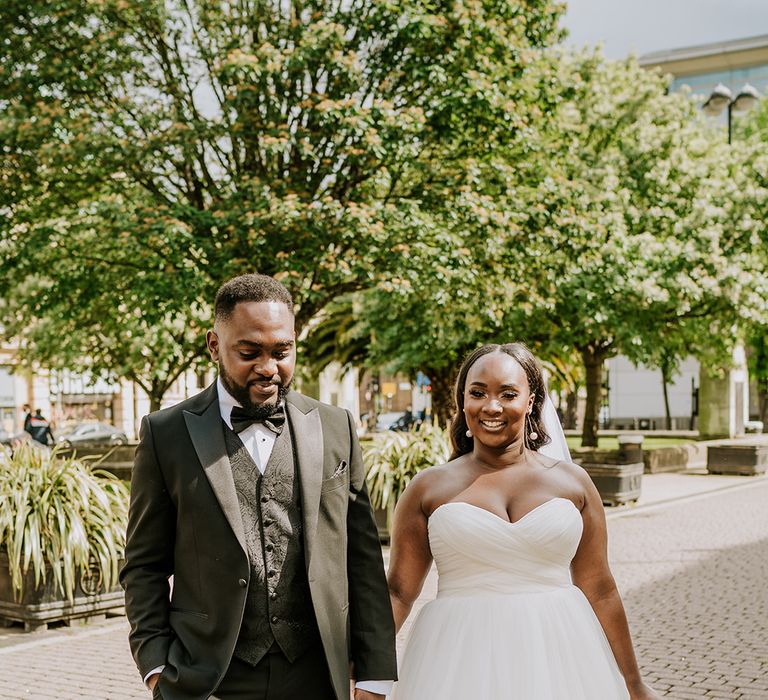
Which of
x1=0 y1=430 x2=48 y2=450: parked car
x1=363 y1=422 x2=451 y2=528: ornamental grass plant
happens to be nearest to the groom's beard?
x1=0 y1=430 x2=48 y2=450: parked car

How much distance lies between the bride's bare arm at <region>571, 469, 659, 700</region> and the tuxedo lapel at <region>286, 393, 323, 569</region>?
102 cm

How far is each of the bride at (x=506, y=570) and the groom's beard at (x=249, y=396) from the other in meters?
0.79

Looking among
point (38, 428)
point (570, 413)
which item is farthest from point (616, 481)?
point (570, 413)

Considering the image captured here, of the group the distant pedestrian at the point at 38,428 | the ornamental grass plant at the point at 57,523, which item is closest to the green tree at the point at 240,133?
the ornamental grass plant at the point at 57,523

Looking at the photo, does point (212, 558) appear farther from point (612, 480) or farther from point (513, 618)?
point (612, 480)

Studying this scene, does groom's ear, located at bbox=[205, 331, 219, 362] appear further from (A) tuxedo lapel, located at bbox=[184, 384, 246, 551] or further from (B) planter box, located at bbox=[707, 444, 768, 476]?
(B) planter box, located at bbox=[707, 444, 768, 476]

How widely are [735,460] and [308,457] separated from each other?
22.6 meters

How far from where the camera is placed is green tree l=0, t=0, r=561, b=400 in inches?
520

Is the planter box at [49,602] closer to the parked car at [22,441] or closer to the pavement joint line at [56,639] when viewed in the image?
the pavement joint line at [56,639]

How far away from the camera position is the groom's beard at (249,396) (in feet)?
9.12

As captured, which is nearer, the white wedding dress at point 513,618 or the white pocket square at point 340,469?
the white pocket square at point 340,469

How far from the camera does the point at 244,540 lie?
2.72m

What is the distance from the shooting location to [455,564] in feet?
11.0

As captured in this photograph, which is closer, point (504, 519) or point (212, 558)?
→ point (212, 558)
